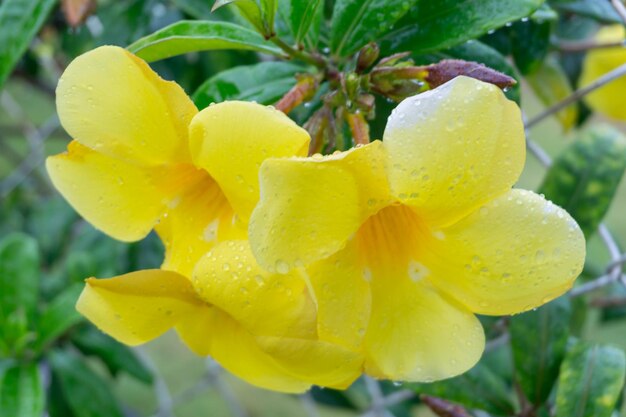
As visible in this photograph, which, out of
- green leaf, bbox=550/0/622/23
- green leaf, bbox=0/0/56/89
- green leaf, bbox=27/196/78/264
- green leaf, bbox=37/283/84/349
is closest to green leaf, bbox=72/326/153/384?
green leaf, bbox=37/283/84/349

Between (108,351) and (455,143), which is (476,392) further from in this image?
(108,351)

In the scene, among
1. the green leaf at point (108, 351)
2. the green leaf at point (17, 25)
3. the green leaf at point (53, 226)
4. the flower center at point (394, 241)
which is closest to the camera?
the flower center at point (394, 241)

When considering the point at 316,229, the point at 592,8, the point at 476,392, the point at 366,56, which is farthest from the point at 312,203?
the point at 592,8

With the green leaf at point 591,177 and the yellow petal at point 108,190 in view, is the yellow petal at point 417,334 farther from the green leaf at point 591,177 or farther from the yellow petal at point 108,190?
the green leaf at point 591,177

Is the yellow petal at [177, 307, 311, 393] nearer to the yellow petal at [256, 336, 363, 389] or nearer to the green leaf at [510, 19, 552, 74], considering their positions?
the yellow petal at [256, 336, 363, 389]

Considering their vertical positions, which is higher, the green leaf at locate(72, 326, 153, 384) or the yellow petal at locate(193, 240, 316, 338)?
the yellow petal at locate(193, 240, 316, 338)

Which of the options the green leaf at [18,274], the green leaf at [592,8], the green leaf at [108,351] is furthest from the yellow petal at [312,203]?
the green leaf at [108,351]
